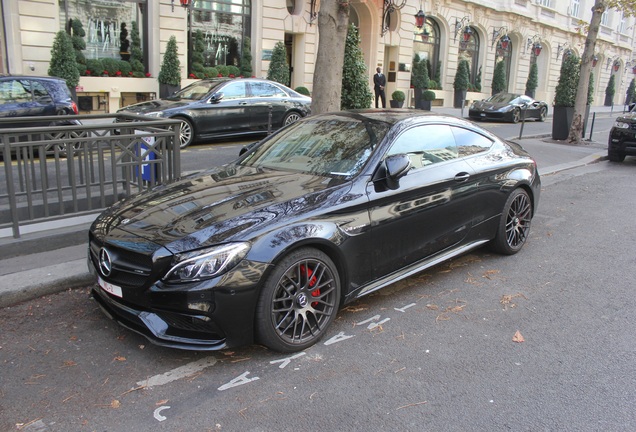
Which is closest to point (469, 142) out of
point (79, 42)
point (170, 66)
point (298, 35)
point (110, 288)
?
point (110, 288)

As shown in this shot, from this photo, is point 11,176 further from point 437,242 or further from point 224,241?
point 437,242

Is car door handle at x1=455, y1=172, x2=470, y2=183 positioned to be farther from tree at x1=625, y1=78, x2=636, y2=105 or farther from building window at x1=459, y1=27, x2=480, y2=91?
tree at x1=625, y1=78, x2=636, y2=105

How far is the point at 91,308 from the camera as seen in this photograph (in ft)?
14.3

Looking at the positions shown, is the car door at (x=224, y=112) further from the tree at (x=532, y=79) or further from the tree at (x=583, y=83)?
the tree at (x=532, y=79)

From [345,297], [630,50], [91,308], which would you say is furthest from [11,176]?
[630,50]

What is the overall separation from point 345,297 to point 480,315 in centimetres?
121

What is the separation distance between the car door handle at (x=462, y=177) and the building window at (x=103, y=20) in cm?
1641

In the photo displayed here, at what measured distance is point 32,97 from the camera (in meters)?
10.8

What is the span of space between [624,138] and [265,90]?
29.4 feet

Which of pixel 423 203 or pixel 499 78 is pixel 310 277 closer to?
pixel 423 203

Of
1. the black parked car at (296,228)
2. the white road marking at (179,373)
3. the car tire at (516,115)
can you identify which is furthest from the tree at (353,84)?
the car tire at (516,115)

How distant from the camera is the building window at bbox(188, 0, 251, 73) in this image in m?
20.4

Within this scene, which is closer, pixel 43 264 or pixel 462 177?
pixel 43 264

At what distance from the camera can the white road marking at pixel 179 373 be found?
3350mm
